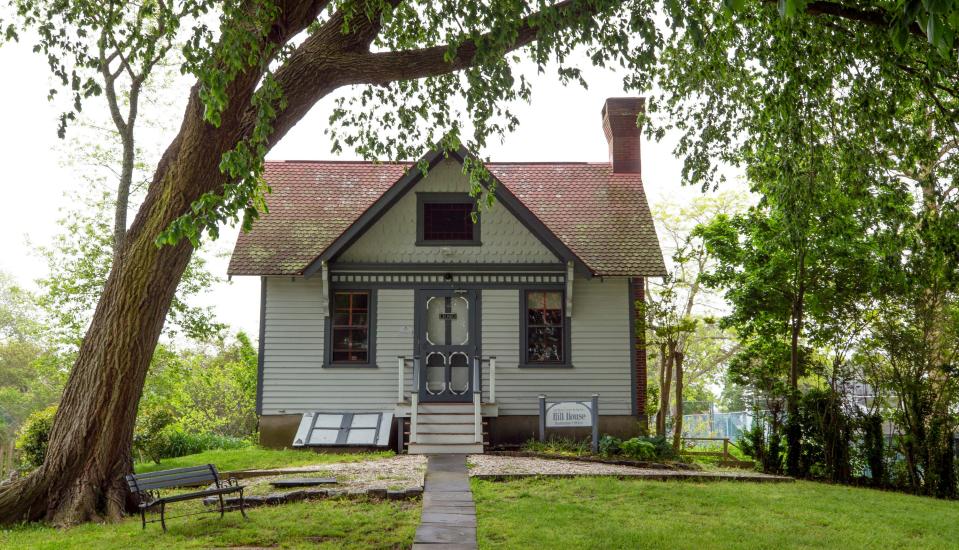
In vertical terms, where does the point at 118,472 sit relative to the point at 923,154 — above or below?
below

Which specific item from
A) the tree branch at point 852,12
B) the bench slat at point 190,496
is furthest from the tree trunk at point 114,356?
the tree branch at point 852,12

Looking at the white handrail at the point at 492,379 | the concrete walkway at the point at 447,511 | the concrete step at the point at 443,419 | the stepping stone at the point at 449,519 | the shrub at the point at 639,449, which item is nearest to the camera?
the concrete walkway at the point at 447,511

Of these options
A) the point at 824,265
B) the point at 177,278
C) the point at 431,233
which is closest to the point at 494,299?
the point at 431,233

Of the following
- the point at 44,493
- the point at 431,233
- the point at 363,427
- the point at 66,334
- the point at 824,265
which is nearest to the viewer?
the point at 44,493

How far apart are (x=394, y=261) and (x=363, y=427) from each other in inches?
139

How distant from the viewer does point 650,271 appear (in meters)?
16.0

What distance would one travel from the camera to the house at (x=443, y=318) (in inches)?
622

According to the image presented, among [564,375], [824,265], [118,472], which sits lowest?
[118,472]

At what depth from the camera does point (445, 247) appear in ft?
53.5

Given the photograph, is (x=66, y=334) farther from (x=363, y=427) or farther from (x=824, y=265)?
(x=824, y=265)

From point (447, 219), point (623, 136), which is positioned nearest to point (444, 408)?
point (447, 219)

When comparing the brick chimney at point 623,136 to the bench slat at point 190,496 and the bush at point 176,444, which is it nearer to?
the bush at point 176,444

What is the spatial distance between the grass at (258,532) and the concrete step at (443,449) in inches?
209

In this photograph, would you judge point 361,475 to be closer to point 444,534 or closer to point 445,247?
point 444,534
